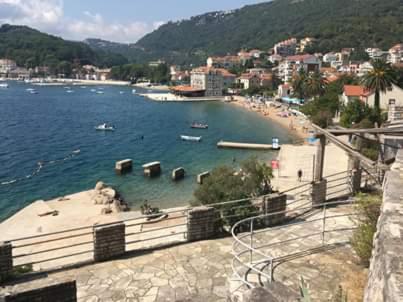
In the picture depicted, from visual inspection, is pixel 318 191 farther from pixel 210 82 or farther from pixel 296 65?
pixel 296 65

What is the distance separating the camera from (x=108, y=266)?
29.9 ft

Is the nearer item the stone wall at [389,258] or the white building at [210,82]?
the stone wall at [389,258]

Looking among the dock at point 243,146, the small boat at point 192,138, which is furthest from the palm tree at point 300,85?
the dock at point 243,146

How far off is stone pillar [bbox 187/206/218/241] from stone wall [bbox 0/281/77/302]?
4.00 metres

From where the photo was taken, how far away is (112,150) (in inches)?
1863

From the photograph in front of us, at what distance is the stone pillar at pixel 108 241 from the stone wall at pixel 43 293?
2231mm

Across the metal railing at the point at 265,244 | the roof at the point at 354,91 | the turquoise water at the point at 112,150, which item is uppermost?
the roof at the point at 354,91

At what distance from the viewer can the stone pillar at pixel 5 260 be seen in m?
8.21

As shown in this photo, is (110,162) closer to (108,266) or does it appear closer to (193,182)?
(193,182)

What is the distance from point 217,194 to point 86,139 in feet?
139

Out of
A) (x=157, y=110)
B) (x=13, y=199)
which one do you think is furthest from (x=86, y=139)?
(x=157, y=110)

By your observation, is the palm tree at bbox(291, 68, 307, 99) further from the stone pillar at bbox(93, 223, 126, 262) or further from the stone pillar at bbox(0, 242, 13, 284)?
the stone pillar at bbox(0, 242, 13, 284)

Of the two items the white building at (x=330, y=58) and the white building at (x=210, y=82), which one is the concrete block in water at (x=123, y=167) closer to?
the white building at (x=210, y=82)

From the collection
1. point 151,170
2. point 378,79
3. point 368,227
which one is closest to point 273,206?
point 368,227
